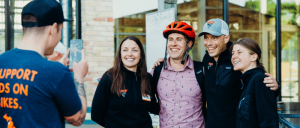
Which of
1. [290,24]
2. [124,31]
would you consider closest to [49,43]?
[124,31]

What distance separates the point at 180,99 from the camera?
2875 mm

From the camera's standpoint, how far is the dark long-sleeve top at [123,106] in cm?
271

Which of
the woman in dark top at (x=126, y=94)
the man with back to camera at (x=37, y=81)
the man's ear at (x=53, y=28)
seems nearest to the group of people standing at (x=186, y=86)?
the woman in dark top at (x=126, y=94)

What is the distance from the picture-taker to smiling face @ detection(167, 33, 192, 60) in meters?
3.02

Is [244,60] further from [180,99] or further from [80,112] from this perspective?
[80,112]

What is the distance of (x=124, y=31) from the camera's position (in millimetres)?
Answer: 6000

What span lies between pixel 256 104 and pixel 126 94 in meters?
1.26

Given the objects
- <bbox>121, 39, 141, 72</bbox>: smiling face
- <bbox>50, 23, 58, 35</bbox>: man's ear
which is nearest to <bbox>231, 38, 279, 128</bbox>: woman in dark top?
<bbox>121, 39, 141, 72</bbox>: smiling face

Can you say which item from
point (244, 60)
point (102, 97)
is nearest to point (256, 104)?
point (244, 60)

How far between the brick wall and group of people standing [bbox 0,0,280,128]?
7.24 feet

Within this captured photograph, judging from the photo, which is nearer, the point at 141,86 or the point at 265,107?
the point at 265,107

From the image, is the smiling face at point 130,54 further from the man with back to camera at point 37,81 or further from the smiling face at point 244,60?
the man with back to camera at point 37,81

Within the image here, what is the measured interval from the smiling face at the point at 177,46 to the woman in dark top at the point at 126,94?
0.34 m

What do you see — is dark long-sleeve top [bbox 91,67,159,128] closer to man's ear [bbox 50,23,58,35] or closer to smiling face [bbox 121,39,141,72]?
smiling face [bbox 121,39,141,72]
